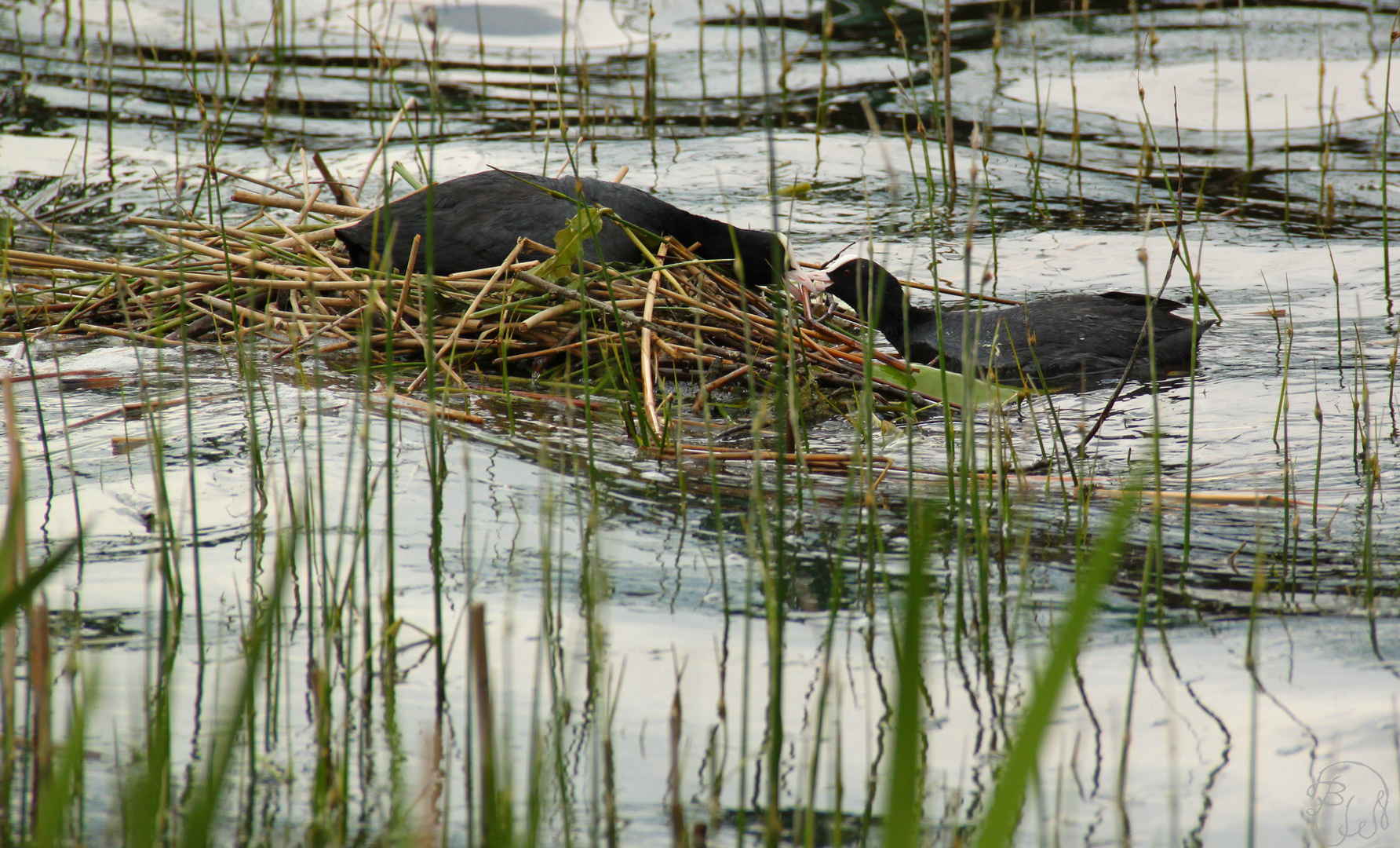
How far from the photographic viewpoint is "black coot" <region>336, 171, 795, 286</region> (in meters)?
4.52

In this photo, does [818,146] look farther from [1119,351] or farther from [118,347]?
[118,347]

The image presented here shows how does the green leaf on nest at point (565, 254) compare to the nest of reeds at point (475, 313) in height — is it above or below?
above

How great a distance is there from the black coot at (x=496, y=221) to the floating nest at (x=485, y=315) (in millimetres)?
95

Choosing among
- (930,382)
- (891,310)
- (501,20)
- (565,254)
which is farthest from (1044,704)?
(501,20)

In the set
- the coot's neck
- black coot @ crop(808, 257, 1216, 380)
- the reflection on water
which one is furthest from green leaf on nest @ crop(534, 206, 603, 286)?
the reflection on water

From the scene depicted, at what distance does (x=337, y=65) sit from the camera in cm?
958

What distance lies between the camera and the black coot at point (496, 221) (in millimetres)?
4523

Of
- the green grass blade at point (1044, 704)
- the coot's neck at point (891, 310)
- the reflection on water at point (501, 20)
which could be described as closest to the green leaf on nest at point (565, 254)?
the coot's neck at point (891, 310)

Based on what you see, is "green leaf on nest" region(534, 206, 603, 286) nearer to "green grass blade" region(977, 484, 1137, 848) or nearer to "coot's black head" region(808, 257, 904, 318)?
"coot's black head" region(808, 257, 904, 318)

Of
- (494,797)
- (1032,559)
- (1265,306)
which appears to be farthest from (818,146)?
(494,797)

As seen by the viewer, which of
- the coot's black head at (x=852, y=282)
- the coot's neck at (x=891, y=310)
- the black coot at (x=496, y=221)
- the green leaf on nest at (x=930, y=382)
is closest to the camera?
the green leaf on nest at (x=930, y=382)

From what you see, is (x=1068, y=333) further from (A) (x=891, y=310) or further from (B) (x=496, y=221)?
(B) (x=496, y=221)

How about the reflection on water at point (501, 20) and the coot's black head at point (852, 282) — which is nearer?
the coot's black head at point (852, 282)

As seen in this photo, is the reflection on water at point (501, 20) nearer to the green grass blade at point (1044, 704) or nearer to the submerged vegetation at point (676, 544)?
the submerged vegetation at point (676, 544)
